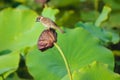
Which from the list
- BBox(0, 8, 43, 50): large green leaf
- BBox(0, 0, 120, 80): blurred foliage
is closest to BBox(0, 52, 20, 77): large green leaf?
BBox(0, 0, 120, 80): blurred foliage

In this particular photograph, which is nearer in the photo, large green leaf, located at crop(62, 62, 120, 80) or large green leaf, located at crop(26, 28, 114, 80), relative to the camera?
large green leaf, located at crop(62, 62, 120, 80)

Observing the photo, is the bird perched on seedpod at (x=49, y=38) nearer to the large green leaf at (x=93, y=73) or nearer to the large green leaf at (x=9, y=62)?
the large green leaf at (x=93, y=73)

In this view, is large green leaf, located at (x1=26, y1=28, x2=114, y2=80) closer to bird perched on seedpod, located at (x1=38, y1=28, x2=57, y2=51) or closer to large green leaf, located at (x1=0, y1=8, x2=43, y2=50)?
large green leaf, located at (x1=0, y1=8, x2=43, y2=50)

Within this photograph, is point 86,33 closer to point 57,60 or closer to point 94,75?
point 57,60

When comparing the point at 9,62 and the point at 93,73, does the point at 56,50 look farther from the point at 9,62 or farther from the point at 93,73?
the point at 93,73

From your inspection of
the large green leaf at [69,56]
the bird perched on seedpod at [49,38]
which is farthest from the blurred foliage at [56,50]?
the bird perched on seedpod at [49,38]

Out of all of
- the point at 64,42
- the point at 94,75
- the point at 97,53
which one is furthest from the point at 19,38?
the point at 94,75
